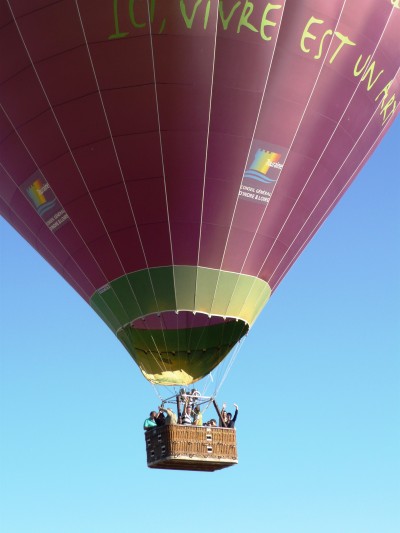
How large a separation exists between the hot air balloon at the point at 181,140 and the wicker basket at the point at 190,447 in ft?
4.08

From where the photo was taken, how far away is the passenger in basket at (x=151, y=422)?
22.0m

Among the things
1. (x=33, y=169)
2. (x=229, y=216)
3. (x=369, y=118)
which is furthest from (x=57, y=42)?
(x=369, y=118)

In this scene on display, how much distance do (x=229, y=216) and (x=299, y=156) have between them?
1.39 m

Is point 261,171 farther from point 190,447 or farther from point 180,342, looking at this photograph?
point 190,447

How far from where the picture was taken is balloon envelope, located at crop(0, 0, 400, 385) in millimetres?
21578

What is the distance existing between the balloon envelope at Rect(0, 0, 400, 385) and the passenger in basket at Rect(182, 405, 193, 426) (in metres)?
0.85

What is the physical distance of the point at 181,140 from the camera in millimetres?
21984

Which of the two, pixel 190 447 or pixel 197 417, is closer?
pixel 190 447

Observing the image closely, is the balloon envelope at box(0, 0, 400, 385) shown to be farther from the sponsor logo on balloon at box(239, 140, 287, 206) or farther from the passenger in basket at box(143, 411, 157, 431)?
the passenger in basket at box(143, 411, 157, 431)

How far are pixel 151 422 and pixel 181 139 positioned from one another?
4.11 metres

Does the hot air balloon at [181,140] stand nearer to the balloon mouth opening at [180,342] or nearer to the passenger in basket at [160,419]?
the balloon mouth opening at [180,342]

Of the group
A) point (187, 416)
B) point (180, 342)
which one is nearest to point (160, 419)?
point (187, 416)

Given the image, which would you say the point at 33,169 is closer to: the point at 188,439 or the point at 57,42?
the point at 57,42

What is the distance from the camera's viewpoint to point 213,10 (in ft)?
70.5
